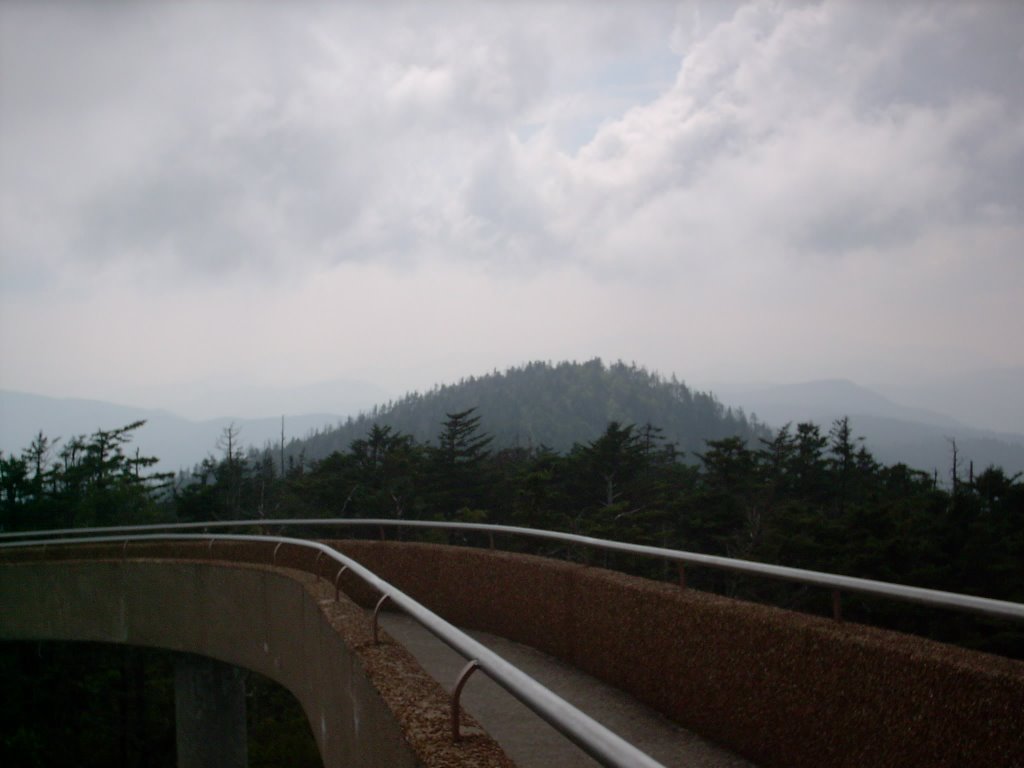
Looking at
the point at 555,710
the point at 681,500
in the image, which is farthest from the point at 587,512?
the point at 555,710

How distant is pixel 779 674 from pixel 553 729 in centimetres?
187

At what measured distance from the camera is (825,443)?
164 ft

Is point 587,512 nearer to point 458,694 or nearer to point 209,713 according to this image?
point 209,713

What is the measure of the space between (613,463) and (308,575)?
1332 inches

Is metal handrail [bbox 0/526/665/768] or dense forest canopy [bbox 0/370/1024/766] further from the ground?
metal handrail [bbox 0/526/665/768]

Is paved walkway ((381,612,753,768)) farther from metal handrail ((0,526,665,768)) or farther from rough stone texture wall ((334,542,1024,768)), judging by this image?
metal handrail ((0,526,665,768))

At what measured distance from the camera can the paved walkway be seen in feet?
17.1

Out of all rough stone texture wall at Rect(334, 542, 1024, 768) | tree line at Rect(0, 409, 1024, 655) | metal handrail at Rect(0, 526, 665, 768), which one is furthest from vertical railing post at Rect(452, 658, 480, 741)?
tree line at Rect(0, 409, 1024, 655)

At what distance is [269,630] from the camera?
1020 centimetres

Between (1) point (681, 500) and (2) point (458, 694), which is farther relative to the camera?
(1) point (681, 500)

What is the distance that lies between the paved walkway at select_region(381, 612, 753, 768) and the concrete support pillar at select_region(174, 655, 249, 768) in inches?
352

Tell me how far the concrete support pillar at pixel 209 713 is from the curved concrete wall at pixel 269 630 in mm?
1504

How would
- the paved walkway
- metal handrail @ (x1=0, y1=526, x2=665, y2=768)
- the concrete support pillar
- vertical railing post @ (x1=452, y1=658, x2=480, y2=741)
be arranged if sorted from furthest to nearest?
the concrete support pillar < the paved walkway < vertical railing post @ (x1=452, y1=658, x2=480, y2=741) < metal handrail @ (x1=0, y1=526, x2=665, y2=768)

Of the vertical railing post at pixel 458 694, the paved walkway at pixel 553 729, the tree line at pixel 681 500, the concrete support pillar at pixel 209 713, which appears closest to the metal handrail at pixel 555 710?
the vertical railing post at pixel 458 694
